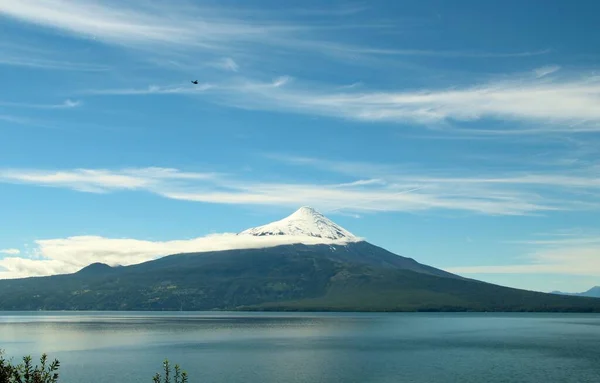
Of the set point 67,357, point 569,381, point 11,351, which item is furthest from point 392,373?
point 11,351

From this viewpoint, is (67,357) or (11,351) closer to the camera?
(67,357)

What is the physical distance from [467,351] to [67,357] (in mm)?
111864

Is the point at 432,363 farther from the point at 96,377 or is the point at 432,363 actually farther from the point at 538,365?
the point at 96,377

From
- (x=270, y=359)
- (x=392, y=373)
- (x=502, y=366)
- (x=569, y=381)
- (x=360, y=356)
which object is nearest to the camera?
(x=569, y=381)

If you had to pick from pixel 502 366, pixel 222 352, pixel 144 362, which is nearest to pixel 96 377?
pixel 144 362

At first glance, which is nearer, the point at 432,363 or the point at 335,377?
the point at 335,377

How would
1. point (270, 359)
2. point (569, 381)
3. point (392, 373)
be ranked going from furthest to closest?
1. point (270, 359)
2. point (392, 373)
3. point (569, 381)

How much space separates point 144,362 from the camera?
15225 cm

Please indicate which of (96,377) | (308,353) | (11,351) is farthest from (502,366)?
(11,351)

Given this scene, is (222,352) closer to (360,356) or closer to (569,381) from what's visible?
(360,356)

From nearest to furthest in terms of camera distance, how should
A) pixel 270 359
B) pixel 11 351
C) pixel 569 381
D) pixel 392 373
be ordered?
pixel 569 381 < pixel 392 373 < pixel 270 359 < pixel 11 351

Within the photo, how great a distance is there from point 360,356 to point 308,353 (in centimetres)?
1579

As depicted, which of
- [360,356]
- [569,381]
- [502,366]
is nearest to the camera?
[569,381]

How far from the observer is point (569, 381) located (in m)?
121
